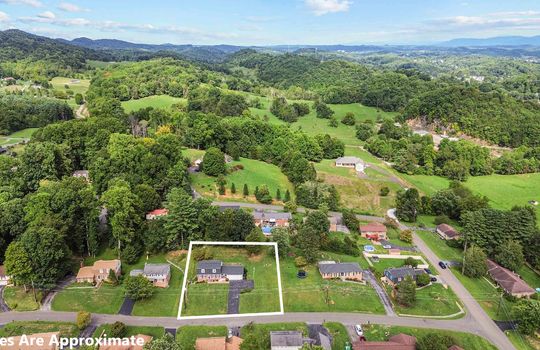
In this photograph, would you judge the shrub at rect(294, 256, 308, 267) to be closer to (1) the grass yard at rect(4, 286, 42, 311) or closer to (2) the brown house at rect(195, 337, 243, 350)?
(2) the brown house at rect(195, 337, 243, 350)

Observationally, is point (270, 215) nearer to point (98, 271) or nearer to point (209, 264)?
point (209, 264)

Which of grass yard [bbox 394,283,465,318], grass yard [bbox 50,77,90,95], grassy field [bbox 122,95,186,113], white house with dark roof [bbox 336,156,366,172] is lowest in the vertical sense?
grass yard [bbox 394,283,465,318]

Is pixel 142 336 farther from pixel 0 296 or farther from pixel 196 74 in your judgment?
pixel 196 74

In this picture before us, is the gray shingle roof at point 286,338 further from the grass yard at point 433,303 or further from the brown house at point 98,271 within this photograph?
the brown house at point 98,271

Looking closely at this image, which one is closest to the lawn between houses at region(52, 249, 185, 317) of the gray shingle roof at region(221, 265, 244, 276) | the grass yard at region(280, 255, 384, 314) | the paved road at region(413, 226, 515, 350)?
the gray shingle roof at region(221, 265, 244, 276)


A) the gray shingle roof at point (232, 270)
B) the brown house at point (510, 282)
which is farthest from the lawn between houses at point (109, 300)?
the brown house at point (510, 282)

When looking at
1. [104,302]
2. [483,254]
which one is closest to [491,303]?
[483,254]

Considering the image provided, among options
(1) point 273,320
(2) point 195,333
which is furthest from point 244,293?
(2) point 195,333
